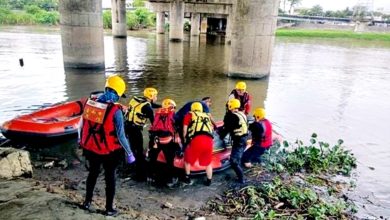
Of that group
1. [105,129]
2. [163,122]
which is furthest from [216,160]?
[105,129]

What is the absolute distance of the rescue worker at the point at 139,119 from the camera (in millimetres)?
6625

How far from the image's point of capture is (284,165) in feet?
25.4

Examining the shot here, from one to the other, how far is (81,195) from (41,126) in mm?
3022

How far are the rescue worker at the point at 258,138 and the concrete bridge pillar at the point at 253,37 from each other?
386 inches

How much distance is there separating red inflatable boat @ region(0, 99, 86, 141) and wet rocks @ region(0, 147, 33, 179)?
211 centimetres

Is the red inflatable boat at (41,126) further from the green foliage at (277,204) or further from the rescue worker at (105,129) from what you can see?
the green foliage at (277,204)

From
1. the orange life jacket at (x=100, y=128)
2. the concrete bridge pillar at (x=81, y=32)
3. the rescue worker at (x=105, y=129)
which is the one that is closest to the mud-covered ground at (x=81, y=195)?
the rescue worker at (x=105, y=129)

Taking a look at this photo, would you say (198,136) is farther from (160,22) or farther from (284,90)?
(160,22)

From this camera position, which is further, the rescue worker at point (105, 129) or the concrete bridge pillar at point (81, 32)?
the concrete bridge pillar at point (81, 32)

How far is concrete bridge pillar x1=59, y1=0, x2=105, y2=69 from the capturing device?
57.2 ft

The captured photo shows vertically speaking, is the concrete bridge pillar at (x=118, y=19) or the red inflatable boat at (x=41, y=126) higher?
the concrete bridge pillar at (x=118, y=19)

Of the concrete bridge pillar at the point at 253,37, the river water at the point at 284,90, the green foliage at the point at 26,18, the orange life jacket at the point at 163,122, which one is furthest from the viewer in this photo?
the green foliage at the point at 26,18

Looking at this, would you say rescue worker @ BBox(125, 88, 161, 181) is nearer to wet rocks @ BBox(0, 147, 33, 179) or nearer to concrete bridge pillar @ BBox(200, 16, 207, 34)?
wet rocks @ BBox(0, 147, 33, 179)

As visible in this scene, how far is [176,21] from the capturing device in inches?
1522
